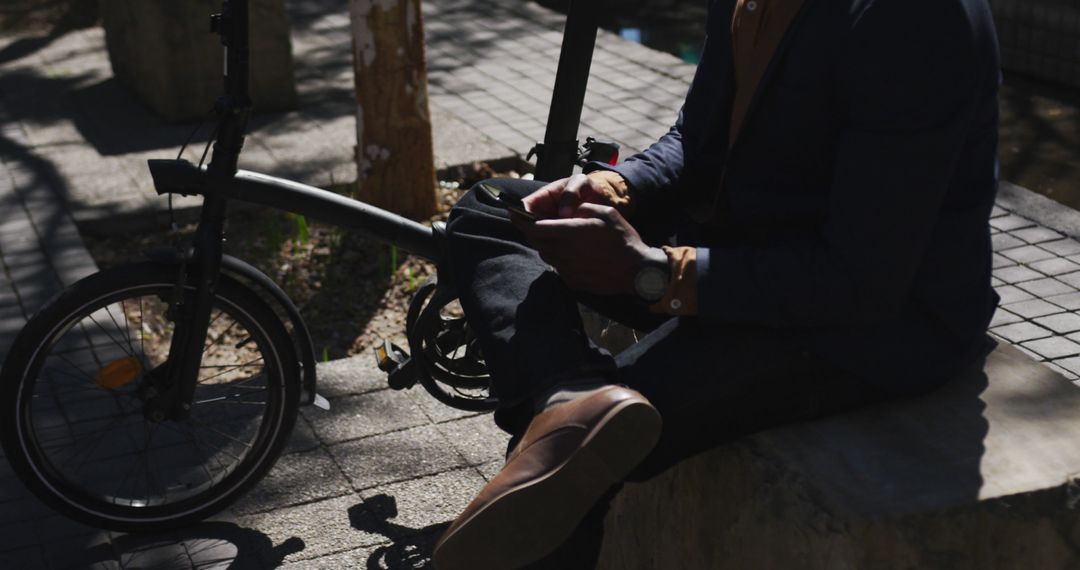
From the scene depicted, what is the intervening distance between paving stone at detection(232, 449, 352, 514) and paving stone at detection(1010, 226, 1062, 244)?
2948 millimetres

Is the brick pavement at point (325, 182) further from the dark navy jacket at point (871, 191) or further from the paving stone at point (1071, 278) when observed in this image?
the dark navy jacket at point (871, 191)

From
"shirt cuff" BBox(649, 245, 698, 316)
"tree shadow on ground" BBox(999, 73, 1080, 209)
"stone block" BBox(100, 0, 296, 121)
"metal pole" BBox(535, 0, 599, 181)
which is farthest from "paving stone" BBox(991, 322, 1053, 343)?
"stone block" BBox(100, 0, 296, 121)

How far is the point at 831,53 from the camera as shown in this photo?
2381 millimetres

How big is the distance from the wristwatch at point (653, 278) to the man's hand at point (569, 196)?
296 millimetres

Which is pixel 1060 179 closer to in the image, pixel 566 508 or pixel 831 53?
pixel 831 53

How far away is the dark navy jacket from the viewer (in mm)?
2254

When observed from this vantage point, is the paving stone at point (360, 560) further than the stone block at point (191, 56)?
No

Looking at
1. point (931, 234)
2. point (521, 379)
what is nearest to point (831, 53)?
point (931, 234)

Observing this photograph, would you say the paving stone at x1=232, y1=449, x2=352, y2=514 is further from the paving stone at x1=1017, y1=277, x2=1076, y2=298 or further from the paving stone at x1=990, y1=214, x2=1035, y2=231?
the paving stone at x1=990, y1=214, x2=1035, y2=231

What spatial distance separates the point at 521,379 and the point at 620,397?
0.91 ft

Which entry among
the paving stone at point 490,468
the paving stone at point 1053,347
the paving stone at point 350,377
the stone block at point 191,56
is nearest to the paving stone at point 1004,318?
the paving stone at point 1053,347

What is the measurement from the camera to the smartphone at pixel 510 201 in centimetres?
262

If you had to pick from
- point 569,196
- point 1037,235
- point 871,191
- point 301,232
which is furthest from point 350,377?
point 1037,235

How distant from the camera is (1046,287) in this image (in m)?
4.83
